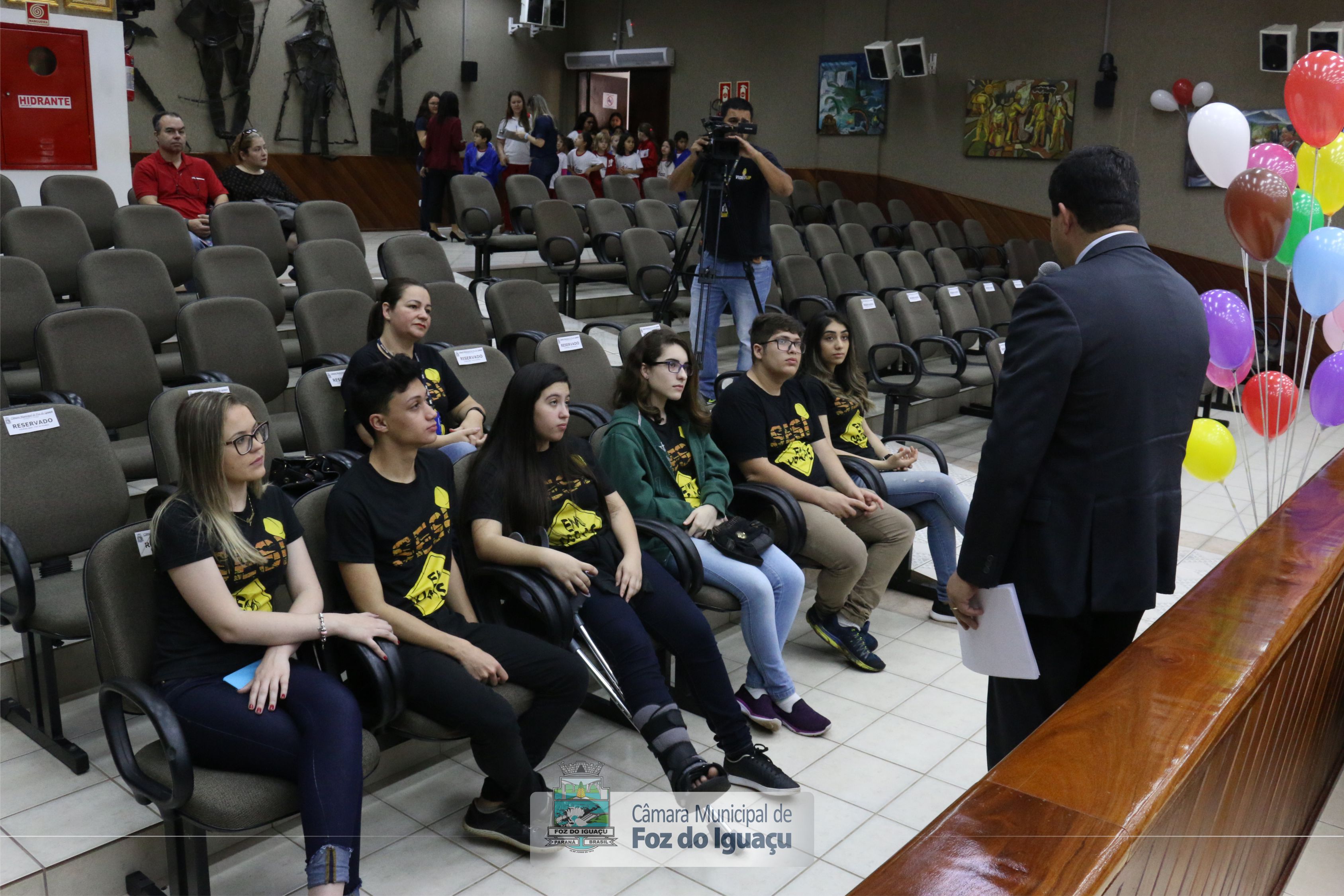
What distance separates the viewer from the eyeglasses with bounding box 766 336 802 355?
133 inches

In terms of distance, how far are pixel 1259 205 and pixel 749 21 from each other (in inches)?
347

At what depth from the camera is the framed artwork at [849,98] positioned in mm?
10523

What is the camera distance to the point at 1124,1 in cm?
899

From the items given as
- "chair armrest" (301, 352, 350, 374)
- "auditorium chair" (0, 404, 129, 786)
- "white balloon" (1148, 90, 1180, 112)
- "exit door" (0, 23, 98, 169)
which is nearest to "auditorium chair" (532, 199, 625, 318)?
"exit door" (0, 23, 98, 169)

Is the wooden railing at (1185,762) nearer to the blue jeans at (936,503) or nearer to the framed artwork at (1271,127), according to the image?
the blue jeans at (936,503)

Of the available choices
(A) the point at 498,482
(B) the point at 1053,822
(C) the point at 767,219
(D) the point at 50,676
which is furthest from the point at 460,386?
(B) the point at 1053,822

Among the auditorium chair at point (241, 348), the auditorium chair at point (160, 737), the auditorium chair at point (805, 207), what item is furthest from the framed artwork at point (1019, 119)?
the auditorium chair at point (160, 737)

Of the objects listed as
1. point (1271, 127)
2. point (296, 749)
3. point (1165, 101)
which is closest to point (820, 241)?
point (1165, 101)

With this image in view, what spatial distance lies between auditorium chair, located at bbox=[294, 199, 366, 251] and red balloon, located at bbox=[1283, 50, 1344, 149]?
411 centimetres

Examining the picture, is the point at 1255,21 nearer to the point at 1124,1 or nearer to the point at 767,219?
the point at 1124,1

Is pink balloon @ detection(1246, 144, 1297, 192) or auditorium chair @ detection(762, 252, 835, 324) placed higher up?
pink balloon @ detection(1246, 144, 1297, 192)

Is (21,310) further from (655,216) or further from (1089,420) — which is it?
(655,216)

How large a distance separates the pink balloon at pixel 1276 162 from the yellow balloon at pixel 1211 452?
803 millimetres

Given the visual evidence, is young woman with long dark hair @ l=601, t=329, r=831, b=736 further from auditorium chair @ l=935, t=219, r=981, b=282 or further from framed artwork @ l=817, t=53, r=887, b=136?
framed artwork @ l=817, t=53, r=887, b=136
